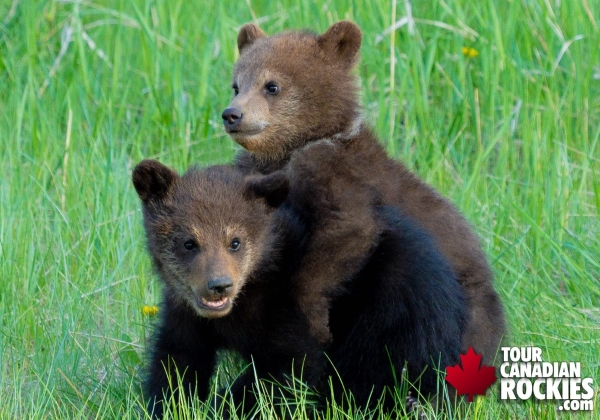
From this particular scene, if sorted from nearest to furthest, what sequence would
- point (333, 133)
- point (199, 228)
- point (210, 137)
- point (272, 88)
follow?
point (199, 228), point (333, 133), point (272, 88), point (210, 137)

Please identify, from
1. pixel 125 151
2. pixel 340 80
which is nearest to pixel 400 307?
pixel 340 80

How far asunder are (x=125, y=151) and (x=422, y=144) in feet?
7.07

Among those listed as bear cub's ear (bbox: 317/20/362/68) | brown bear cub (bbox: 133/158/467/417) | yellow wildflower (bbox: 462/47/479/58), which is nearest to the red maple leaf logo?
brown bear cub (bbox: 133/158/467/417)

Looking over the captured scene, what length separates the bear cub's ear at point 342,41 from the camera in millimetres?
5996

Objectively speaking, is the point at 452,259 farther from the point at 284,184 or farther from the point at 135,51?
the point at 135,51

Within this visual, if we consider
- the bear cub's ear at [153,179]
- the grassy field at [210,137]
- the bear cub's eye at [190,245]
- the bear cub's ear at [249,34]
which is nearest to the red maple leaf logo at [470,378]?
the grassy field at [210,137]

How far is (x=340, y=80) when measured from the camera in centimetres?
588

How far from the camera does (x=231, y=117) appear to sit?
566cm

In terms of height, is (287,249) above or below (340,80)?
below

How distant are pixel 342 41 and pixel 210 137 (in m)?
1.82

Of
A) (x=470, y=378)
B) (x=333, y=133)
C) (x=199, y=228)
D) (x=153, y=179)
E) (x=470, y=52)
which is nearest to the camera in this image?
(x=470, y=378)

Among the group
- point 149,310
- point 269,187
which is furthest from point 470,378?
point 149,310

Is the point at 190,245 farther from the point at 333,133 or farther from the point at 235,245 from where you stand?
the point at 333,133

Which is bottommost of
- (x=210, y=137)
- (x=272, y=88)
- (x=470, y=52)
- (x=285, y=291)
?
(x=285, y=291)
